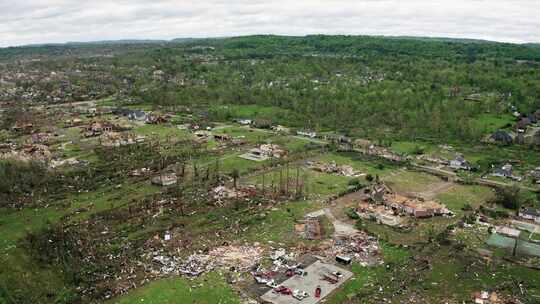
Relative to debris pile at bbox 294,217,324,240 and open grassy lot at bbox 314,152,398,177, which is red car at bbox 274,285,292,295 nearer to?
debris pile at bbox 294,217,324,240

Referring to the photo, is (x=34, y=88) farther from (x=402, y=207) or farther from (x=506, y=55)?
(x=506, y=55)

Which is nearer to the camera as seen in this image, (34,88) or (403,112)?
(403,112)

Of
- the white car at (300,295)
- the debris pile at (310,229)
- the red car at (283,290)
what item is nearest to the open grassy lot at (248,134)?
the debris pile at (310,229)

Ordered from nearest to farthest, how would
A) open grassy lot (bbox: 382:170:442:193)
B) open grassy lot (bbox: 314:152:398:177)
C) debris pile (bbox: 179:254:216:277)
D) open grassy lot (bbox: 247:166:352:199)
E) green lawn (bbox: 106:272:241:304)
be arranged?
green lawn (bbox: 106:272:241:304)
debris pile (bbox: 179:254:216:277)
open grassy lot (bbox: 247:166:352:199)
open grassy lot (bbox: 382:170:442:193)
open grassy lot (bbox: 314:152:398:177)

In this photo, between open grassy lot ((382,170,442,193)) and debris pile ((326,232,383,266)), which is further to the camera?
open grassy lot ((382,170,442,193))

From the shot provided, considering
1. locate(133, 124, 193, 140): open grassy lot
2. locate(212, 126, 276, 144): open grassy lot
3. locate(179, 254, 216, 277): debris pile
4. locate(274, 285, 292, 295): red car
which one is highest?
locate(133, 124, 193, 140): open grassy lot

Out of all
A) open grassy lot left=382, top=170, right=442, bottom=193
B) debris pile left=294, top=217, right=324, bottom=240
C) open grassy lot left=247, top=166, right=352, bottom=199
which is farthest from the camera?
open grassy lot left=382, top=170, right=442, bottom=193

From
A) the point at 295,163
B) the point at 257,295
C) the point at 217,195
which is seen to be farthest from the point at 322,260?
the point at 295,163

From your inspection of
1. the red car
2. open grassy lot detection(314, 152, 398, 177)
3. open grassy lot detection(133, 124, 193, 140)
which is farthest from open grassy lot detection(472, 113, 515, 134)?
the red car

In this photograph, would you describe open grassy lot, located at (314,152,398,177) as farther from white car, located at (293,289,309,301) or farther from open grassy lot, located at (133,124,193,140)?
white car, located at (293,289,309,301)

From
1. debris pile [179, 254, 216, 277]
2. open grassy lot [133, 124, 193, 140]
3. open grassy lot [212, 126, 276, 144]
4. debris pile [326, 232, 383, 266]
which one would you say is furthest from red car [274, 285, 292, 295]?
open grassy lot [133, 124, 193, 140]

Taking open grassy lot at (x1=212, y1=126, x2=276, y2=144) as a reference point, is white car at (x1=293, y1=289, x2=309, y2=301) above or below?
below
